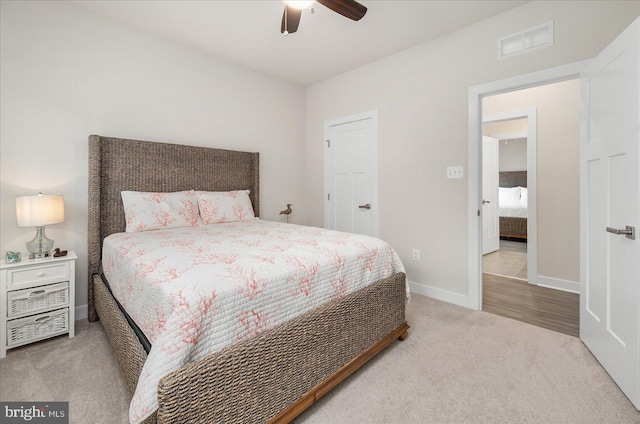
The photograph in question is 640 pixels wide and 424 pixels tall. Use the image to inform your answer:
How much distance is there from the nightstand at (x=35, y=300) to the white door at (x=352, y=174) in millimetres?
2806

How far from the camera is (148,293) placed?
1.29 metres

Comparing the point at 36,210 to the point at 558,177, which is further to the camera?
the point at 558,177

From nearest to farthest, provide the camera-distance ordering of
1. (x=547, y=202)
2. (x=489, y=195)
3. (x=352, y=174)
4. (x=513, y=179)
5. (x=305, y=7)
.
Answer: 1. (x=305, y=7)
2. (x=547, y=202)
3. (x=352, y=174)
4. (x=489, y=195)
5. (x=513, y=179)

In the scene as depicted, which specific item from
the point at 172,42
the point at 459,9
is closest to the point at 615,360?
the point at 459,9

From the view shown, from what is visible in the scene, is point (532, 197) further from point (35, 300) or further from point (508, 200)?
point (35, 300)

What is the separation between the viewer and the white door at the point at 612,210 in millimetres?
1516

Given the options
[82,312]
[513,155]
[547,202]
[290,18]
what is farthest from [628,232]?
[513,155]

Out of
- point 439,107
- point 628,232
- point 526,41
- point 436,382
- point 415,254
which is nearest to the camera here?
point 628,232

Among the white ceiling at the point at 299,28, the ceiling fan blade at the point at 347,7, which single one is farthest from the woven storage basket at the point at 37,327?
the ceiling fan blade at the point at 347,7

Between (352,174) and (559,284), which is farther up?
(352,174)

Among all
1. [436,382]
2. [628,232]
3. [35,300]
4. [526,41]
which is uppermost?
[526,41]

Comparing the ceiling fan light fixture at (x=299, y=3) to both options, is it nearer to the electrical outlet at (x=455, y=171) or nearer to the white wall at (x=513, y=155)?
the electrical outlet at (x=455, y=171)

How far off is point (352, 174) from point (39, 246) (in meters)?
3.07

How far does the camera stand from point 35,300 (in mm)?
2082
